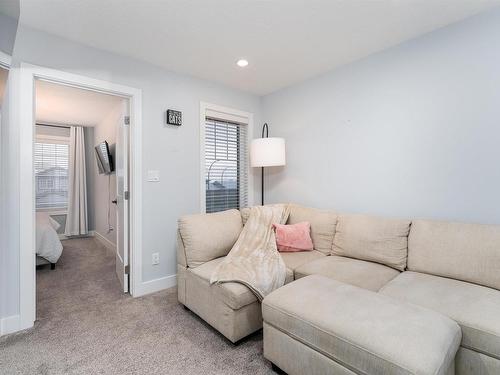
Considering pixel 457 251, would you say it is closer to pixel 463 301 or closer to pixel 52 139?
pixel 463 301

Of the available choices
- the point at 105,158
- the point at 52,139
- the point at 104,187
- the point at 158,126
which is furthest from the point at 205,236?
the point at 52,139

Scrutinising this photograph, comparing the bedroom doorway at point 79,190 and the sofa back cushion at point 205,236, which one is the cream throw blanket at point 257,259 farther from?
the bedroom doorway at point 79,190

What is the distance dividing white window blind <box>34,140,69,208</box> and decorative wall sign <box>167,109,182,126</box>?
3.89 metres

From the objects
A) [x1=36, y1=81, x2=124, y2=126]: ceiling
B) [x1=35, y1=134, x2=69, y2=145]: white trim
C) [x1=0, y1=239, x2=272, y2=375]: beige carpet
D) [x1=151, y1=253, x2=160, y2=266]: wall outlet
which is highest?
[x1=36, y1=81, x2=124, y2=126]: ceiling

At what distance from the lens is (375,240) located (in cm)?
216

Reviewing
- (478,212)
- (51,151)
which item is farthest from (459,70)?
(51,151)

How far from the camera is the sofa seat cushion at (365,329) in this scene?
106 cm

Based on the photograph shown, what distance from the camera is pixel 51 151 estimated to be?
5.19 metres

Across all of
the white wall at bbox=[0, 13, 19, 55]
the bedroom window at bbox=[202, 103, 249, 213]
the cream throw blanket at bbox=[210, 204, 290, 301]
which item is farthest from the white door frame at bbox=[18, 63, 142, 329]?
the bedroom window at bbox=[202, 103, 249, 213]

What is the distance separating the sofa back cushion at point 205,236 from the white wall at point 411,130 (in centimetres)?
119

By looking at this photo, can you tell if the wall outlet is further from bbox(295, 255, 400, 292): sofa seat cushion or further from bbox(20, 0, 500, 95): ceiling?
bbox(20, 0, 500, 95): ceiling

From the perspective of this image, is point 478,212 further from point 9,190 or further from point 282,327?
point 9,190

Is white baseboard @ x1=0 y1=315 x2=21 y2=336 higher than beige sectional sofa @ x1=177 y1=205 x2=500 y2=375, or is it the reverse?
beige sectional sofa @ x1=177 y1=205 x2=500 y2=375

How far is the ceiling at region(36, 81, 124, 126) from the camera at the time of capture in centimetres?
329
